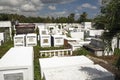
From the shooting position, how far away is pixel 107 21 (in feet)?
29.8

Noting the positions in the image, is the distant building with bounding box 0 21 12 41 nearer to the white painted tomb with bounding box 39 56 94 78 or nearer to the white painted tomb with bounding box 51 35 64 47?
the white painted tomb with bounding box 51 35 64 47

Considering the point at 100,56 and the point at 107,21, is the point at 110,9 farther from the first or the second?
the point at 100,56

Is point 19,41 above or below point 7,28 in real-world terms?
below

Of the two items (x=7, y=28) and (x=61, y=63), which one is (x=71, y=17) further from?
(x=61, y=63)

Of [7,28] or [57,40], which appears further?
[7,28]

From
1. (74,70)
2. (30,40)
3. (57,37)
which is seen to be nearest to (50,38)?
(57,37)

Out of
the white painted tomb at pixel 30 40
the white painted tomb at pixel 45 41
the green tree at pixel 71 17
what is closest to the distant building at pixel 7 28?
the white painted tomb at pixel 30 40

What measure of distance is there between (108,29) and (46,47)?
24466mm

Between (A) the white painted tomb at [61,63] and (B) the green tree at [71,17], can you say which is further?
(B) the green tree at [71,17]

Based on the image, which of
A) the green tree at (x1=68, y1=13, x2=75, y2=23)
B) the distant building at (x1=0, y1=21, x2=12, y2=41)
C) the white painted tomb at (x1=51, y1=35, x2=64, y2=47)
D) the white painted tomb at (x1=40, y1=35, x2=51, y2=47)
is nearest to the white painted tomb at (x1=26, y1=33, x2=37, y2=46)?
the white painted tomb at (x1=40, y1=35, x2=51, y2=47)

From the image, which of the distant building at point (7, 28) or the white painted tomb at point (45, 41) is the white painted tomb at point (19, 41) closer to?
the white painted tomb at point (45, 41)

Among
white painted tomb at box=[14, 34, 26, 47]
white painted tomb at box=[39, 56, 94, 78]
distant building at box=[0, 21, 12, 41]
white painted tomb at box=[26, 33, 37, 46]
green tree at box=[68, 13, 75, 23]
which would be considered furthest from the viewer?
green tree at box=[68, 13, 75, 23]

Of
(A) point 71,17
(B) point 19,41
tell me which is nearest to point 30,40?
(B) point 19,41

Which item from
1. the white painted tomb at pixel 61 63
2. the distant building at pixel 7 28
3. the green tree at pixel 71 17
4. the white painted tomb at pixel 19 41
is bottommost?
the white painted tomb at pixel 61 63
